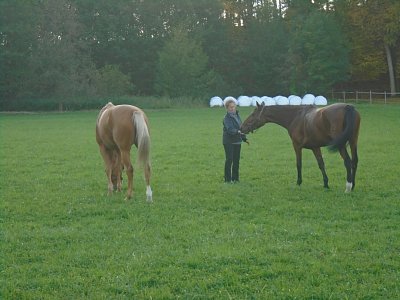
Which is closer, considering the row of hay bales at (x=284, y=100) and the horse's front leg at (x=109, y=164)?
the horse's front leg at (x=109, y=164)

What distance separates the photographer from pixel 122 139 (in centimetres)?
948

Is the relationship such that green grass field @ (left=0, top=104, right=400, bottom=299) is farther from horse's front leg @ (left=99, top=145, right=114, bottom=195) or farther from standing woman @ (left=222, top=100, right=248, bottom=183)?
standing woman @ (left=222, top=100, right=248, bottom=183)

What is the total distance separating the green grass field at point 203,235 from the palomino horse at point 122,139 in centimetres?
52

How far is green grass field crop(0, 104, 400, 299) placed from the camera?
5.20 meters

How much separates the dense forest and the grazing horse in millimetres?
38829

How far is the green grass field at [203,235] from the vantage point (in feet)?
17.0

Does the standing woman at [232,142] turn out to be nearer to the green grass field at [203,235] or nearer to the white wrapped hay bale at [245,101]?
the green grass field at [203,235]

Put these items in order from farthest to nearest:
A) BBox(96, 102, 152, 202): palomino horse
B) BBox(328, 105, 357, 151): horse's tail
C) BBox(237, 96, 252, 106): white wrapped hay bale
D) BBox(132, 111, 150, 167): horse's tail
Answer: BBox(237, 96, 252, 106): white wrapped hay bale
BBox(328, 105, 357, 151): horse's tail
BBox(96, 102, 152, 202): palomino horse
BBox(132, 111, 150, 167): horse's tail

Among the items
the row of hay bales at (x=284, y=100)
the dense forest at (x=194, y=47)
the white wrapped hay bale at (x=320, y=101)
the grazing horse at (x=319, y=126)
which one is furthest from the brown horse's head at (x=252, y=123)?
the dense forest at (x=194, y=47)

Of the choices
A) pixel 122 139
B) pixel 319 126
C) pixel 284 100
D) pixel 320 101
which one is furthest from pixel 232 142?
pixel 284 100

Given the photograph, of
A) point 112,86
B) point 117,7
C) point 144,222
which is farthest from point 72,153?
point 117,7

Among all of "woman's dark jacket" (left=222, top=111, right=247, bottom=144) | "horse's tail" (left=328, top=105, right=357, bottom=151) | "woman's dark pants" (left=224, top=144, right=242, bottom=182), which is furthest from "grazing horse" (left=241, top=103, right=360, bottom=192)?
"woman's dark pants" (left=224, top=144, right=242, bottom=182)

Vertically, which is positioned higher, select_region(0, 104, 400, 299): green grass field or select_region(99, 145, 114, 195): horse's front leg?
select_region(99, 145, 114, 195): horse's front leg

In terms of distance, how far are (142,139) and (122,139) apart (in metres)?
0.59
